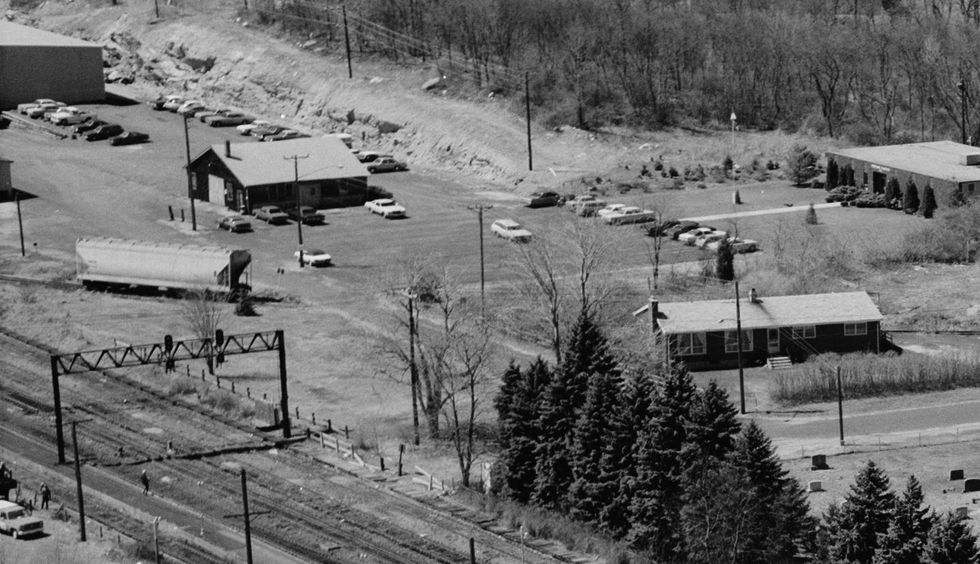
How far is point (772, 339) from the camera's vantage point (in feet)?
252

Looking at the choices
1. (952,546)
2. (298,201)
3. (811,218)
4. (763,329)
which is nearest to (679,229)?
(811,218)

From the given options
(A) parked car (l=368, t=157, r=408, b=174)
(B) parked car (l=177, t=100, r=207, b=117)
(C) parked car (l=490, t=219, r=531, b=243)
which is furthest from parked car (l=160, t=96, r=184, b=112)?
(C) parked car (l=490, t=219, r=531, b=243)

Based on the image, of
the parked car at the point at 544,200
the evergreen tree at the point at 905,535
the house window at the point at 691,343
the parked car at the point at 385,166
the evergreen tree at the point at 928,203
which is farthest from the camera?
the parked car at the point at 385,166

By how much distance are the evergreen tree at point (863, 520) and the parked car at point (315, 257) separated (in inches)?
1661

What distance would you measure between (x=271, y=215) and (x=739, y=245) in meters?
24.3

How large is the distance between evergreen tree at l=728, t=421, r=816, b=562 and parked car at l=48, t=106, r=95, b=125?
72.2 meters

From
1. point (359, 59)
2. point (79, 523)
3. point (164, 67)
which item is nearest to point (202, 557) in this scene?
point (79, 523)

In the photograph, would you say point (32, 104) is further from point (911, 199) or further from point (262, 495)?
point (262, 495)

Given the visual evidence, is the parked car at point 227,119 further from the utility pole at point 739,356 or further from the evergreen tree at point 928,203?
the utility pole at point 739,356

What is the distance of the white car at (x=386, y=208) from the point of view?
325 feet

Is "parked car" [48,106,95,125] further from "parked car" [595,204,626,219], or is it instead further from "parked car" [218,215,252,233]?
"parked car" [595,204,626,219]

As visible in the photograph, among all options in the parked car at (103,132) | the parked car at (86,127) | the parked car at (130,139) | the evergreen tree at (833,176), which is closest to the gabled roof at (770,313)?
the evergreen tree at (833,176)

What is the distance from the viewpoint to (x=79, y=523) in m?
60.7

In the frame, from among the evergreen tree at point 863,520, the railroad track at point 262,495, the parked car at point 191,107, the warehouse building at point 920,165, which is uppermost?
the evergreen tree at point 863,520
